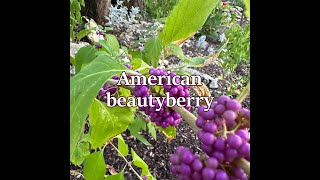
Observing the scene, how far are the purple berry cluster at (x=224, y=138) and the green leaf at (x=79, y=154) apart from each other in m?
0.51

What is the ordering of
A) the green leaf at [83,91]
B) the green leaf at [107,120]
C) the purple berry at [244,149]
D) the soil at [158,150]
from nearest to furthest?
1. the purple berry at [244,149]
2. the green leaf at [83,91]
3. the green leaf at [107,120]
4. the soil at [158,150]

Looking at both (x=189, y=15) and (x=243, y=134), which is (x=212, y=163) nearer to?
(x=243, y=134)

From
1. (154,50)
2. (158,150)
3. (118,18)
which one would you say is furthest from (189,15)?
(118,18)

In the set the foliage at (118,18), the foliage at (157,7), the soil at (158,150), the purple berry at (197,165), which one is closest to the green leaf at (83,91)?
the purple berry at (197,165)

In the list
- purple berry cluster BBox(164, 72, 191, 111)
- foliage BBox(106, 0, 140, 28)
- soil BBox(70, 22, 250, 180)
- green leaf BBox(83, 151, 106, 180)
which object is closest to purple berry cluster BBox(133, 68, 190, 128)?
purple berry cluster BBox(164, 72, 191, 111)

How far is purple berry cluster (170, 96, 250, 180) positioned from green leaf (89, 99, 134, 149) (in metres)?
0.25

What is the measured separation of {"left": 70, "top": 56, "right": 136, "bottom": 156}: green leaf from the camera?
17.9 inches

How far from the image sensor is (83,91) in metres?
0.47

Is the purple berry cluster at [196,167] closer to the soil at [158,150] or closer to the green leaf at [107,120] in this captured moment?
the green leaf at [107,120]

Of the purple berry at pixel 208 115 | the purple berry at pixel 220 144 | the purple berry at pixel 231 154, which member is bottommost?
the purple berry at pixel 231 154

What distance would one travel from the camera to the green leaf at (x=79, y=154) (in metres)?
0.86
